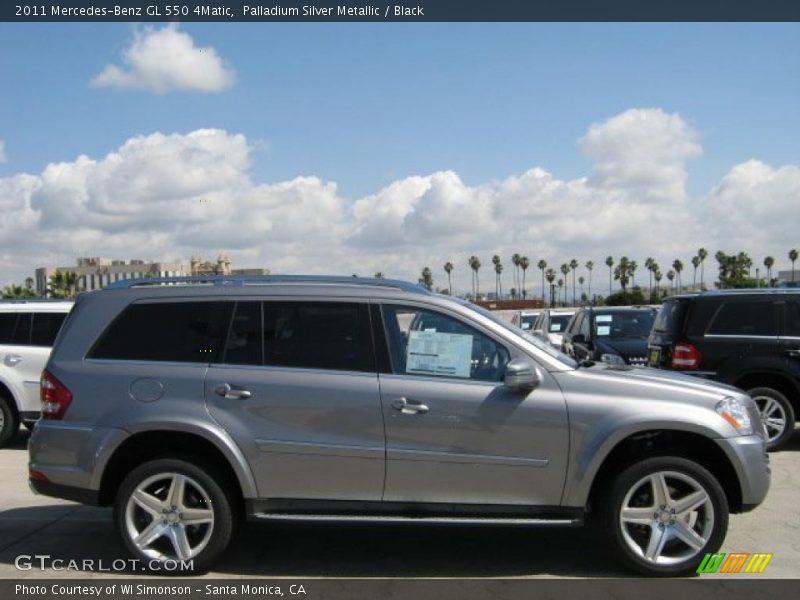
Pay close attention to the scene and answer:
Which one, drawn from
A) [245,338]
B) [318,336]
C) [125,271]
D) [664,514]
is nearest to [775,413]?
[664,514]

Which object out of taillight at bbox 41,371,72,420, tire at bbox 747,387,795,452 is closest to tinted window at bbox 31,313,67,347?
taillight at bbox 41,371,72,420

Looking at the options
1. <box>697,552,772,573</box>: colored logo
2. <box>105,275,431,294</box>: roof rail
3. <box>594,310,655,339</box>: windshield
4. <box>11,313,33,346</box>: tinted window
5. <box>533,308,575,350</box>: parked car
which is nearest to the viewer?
<box>697,552,772,573</box>: colored logo

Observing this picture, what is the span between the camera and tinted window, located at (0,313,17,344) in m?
10.7

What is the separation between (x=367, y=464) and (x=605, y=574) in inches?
68.1

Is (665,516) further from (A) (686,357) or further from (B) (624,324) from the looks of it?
(B) (624,324)

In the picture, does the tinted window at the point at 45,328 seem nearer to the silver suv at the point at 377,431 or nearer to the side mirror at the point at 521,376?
the silver suv at the point at 377,431

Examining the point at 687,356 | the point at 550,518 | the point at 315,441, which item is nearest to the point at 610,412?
the point at 550,518

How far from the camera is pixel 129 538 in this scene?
5.39m

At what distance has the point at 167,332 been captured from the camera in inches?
223

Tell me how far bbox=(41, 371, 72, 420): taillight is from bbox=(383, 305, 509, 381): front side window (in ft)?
7.20

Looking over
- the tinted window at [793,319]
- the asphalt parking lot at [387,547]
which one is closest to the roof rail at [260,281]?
the asphalt parking lot at [387,547]

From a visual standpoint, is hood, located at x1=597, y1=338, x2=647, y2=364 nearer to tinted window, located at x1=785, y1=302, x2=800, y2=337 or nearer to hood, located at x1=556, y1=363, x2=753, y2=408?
tinted window, located at x1=785, y1=302, x2=800, y2=337

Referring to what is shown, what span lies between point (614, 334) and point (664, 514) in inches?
391

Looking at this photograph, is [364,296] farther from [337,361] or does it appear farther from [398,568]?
[398,568]
